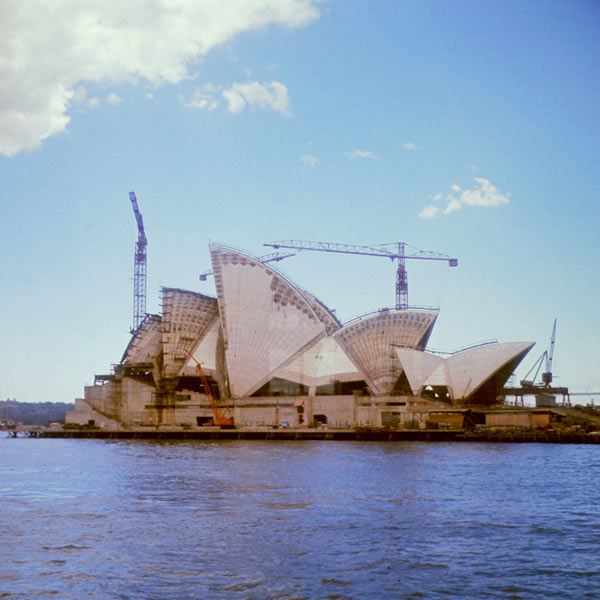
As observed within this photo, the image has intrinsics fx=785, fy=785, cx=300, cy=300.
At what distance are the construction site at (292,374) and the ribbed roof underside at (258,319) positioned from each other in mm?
122

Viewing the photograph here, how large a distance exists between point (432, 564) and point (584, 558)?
4.51m

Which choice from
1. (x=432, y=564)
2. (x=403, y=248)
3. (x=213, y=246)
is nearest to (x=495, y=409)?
(x=213, y=246)

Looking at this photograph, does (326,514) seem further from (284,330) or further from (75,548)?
(284,330)

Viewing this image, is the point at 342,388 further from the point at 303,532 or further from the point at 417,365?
the point at 303,532

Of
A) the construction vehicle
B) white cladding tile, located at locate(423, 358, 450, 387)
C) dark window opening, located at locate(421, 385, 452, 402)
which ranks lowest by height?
the construction vehicle

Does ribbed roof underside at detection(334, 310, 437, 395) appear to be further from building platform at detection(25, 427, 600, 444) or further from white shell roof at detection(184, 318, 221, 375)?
white shell roof at detection(184, 318, 221, 375)

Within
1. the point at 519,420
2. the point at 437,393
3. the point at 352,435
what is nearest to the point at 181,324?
the point at 352,435

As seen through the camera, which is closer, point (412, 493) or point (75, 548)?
point (75, 548)

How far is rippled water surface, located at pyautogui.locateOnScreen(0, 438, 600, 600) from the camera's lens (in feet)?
63.6

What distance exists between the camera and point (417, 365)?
89.3m

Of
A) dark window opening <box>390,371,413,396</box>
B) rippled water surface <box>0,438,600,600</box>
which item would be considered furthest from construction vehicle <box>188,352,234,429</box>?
rippled water surface <box>0,438,600,600</box>

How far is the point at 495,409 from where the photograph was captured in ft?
274

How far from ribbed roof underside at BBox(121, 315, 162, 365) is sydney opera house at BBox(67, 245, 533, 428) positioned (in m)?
3.71

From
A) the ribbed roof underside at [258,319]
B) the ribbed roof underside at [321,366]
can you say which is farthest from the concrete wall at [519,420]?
the ribbed roof underside at [258,319]
